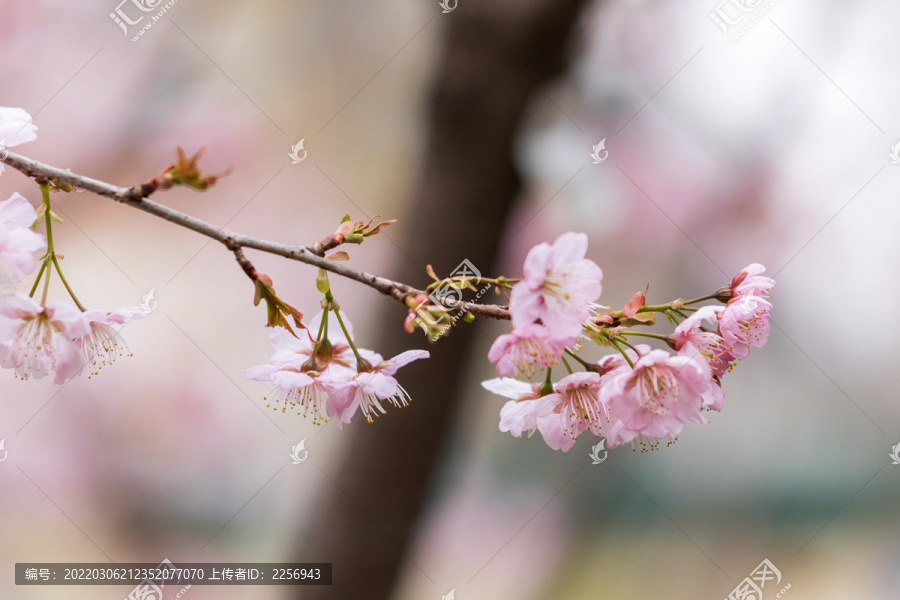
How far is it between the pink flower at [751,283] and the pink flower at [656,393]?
10 centimetres

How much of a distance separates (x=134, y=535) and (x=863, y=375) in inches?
91.1

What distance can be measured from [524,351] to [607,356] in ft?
0.32

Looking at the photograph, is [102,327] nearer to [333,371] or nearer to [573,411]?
[333,371]

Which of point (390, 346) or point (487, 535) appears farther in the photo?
point (487, 535)

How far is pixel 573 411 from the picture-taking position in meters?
0.54

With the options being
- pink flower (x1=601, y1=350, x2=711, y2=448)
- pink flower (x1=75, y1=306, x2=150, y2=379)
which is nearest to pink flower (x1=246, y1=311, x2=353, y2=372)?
pink flower (x1=75, y1=306, x2=150, y2=379)

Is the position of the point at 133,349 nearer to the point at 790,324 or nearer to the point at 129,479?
the point at 129,479

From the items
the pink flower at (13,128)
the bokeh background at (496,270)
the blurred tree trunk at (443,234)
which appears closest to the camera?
the pink flower at (13,128)

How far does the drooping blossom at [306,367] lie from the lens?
1.68 ft

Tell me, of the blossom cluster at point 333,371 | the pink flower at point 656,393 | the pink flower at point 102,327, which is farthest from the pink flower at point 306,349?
the pink flower at point 656,393

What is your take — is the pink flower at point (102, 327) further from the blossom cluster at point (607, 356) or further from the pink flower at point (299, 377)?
the blossom cluster at point (607, 356)

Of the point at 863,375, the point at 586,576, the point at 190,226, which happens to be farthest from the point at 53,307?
the point at 863,375

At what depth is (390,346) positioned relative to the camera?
3.81 ft

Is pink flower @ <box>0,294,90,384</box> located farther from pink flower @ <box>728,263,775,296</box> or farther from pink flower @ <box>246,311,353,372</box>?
pink flower @ <box>728,263,775,296</box>
